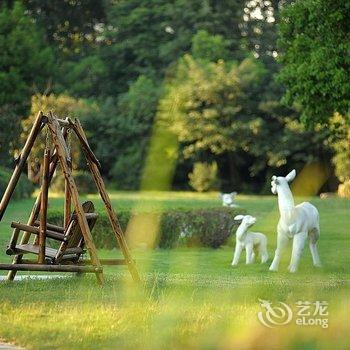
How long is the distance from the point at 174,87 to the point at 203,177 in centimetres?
677

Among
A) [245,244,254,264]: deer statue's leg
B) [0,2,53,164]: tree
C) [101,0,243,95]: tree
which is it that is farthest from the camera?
[101,0,243,95]: tree

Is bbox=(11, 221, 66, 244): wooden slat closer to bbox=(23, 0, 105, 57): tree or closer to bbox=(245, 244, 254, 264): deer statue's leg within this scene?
bbox=(245, 244, 254, 264): deer statue's leg

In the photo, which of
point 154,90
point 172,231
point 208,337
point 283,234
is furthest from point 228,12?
point 208,337

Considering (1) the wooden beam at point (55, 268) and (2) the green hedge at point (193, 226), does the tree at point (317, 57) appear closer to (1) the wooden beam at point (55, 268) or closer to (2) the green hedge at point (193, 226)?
(2) the green hedge at point (193, 226)

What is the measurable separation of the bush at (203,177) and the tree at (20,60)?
9.55 meters

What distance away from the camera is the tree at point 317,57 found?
23234mm

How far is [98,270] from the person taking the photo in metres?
13.9

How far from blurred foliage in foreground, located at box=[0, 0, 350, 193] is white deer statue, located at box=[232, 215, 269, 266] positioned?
30.6 metres

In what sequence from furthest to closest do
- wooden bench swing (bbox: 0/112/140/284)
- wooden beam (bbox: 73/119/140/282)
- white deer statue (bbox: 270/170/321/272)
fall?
white deer statue (bbox: 270/170/321/272) < wooden beam (bbox: 73/119/140/282) < wooden bench swing (bbox: 0/112/140/284)

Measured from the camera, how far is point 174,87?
62062 millimetres

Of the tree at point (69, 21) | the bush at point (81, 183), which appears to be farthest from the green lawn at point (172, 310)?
the tree at point (69, 21)

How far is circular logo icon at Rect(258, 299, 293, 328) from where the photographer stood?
1061 centimetres

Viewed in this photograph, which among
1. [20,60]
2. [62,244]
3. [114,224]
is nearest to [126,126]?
[20,60]

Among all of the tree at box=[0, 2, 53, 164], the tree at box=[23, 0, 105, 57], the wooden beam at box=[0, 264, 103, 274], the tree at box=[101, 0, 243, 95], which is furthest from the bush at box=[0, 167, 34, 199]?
the tree at box=[23, 0, 105, 57]
